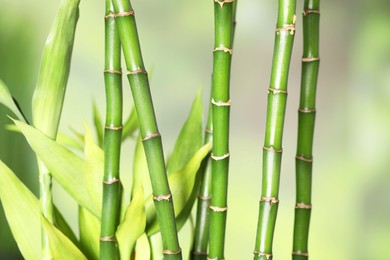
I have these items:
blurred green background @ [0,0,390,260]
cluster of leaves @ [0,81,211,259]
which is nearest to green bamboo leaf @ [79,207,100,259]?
cluster of leaves @ [0,81,211,259]

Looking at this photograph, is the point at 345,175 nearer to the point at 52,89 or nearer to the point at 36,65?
the point at 36,65

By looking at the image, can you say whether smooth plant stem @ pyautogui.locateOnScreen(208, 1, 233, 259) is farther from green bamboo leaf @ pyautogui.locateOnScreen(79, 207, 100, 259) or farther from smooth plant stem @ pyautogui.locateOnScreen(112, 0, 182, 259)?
green bamboo leaf @ pyautogui.locateOnScreen(79, 207, 100, 259)

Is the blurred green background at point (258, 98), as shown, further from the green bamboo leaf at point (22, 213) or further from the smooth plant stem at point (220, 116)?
the smooth plant stem at point (220, 116)

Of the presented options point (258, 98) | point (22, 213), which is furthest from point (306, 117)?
point (258, 98)

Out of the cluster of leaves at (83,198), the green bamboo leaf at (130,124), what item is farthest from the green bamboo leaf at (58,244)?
the green bamboo leaf at (130,124)

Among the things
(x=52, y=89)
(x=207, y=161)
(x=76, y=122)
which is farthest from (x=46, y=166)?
(x=76, y=122)

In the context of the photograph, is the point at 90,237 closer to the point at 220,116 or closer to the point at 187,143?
the point at 187,143
